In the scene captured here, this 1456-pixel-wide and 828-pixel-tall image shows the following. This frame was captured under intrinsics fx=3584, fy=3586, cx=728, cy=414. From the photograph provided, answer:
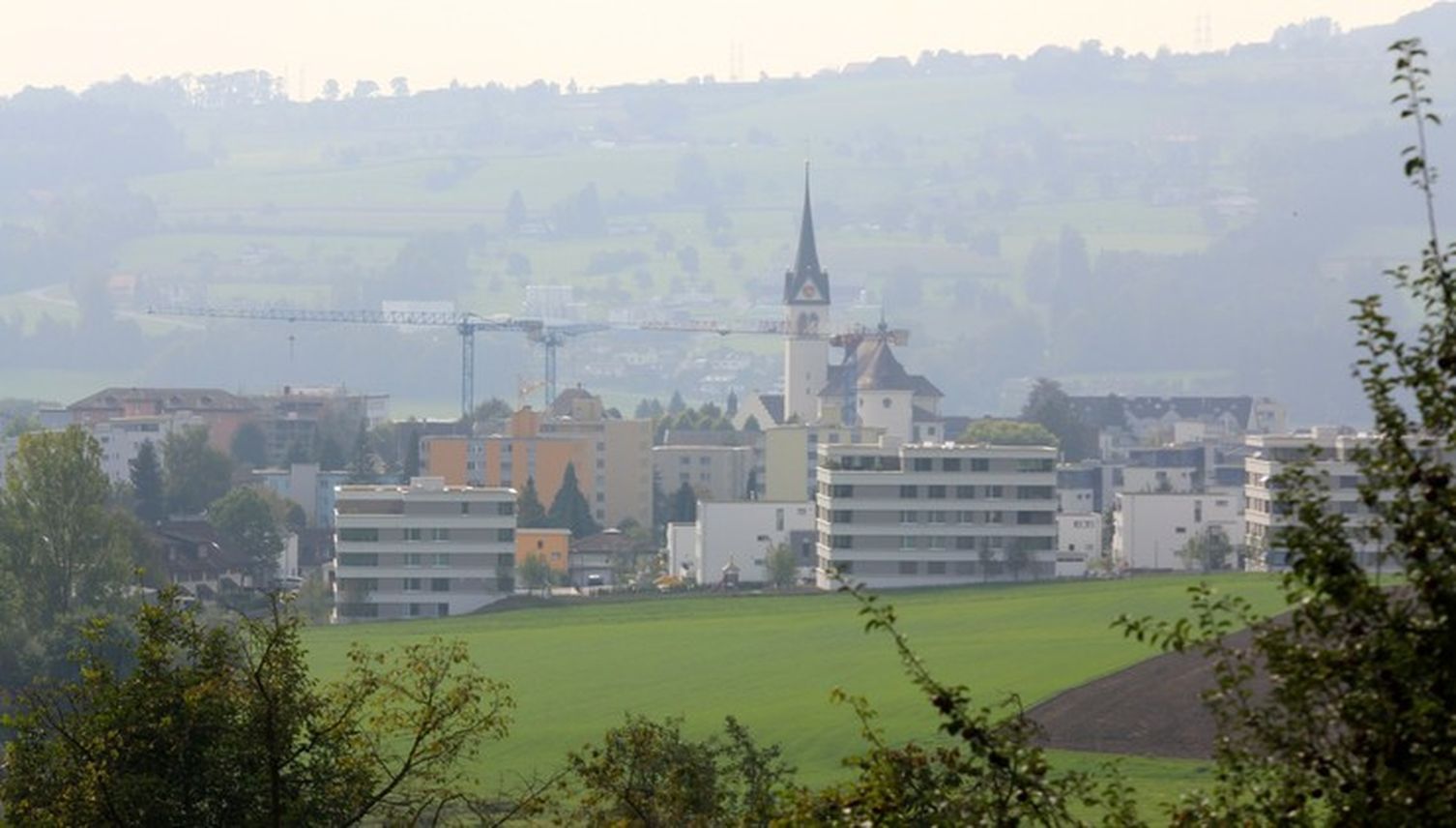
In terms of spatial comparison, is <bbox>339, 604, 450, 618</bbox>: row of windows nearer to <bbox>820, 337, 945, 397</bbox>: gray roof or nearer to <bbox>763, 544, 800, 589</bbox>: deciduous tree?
<bbox>763, 544, 800, 589</bbox>: deciduous tree

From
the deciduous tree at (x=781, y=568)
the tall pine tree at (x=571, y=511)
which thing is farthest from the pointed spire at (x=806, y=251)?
the deciduous tree at (x=781, y=568)

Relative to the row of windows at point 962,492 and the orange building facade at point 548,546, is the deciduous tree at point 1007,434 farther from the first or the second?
the row of windows at point 962,492

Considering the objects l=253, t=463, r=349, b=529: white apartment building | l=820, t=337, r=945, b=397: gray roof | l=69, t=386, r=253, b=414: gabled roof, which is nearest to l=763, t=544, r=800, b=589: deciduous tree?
l=253, t=463, r=349, b=529: white apartment building

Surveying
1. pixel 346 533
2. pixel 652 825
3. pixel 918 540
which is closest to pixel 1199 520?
pixel 918 540

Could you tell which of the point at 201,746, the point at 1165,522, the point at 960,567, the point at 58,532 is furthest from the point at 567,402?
the point at 201,746

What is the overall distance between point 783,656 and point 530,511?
39076mm

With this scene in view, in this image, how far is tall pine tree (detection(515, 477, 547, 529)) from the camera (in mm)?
94812

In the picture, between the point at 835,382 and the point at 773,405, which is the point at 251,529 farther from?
the point at 773,405

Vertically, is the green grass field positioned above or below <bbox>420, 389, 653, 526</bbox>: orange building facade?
below

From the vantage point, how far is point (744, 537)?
274 feet

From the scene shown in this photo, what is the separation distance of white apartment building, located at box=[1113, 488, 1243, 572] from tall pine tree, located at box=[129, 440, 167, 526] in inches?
995

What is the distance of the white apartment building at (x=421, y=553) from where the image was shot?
73125 mm

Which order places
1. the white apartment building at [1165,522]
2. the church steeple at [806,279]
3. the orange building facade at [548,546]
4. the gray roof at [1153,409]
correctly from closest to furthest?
the white apartment building at [1165,522]
the orange building facade at [548,546]
the gray roof at [1153,409]
the church steeple at [806,279]

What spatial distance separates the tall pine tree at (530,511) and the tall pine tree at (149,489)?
30.9 ft
